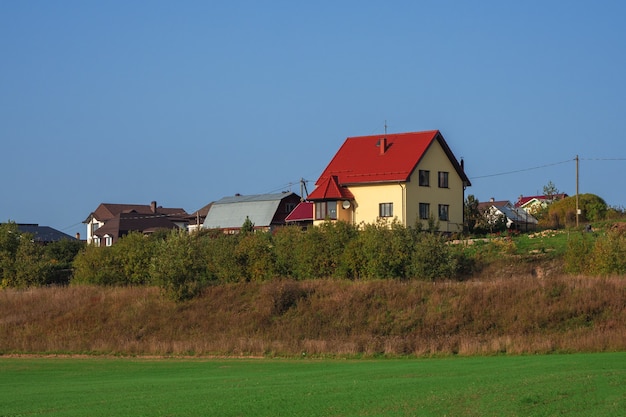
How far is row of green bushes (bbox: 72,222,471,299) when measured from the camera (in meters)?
52.3

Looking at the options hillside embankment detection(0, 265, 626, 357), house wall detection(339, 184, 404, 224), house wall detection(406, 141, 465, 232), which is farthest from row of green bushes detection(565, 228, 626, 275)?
house wall detection(339, 184, 404, 224)

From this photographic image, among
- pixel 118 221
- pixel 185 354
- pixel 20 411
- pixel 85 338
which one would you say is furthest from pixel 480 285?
pixel 118 221

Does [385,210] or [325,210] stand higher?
[325,210]

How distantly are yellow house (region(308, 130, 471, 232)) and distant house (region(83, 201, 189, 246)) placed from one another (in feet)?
117

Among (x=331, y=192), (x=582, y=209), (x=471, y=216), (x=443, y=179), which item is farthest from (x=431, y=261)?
(x=582, y=209)

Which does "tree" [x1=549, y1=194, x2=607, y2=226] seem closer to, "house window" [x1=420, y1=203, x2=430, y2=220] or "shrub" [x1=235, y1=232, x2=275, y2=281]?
Result: "house window" [x1=420, y1=203, x2=430, y2=220]

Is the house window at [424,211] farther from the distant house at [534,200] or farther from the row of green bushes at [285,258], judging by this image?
the distant house at [534,200]

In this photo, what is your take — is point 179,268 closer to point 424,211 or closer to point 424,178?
point 424,211

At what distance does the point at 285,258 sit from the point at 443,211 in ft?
61.7

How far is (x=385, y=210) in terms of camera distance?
68688 mm

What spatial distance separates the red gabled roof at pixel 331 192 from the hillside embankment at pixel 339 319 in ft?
55.7

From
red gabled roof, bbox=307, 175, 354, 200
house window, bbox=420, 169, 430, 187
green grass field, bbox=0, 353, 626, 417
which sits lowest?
green grass field, bbox=0, 353, 626, 417

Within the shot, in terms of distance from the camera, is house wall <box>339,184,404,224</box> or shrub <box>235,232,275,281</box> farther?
house wall <box>339,184,404,224</box>

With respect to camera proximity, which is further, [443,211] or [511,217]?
[511,217]
